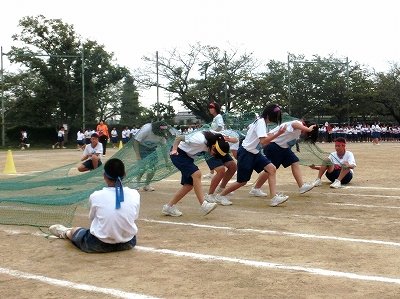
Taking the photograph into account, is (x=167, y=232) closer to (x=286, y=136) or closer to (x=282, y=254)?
(x=282, y=254)

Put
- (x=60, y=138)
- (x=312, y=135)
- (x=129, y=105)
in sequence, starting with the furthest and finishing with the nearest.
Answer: (x=129, y=105) < (x=60, y=138) < (x=312, y=135)

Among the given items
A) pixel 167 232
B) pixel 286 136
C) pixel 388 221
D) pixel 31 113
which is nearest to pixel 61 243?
pixel 167 232

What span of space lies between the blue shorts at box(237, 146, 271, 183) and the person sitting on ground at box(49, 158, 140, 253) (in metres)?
3.50

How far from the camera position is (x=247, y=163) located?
9516 millimetres

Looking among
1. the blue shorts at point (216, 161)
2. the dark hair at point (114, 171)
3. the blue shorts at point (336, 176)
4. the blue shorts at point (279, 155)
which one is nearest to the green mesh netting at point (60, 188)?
the blue shorts at point (216, 161)

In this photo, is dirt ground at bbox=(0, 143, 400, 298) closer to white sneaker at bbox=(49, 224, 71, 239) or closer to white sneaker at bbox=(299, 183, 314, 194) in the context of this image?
white sneaker at bbox=(49, 224, 71, 239)

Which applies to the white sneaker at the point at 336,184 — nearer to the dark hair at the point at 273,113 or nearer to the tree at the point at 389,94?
the dark hair at the point at 273,113

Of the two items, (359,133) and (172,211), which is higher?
(172,211)

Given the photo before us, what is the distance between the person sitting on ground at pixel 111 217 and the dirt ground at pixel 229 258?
0.13 m

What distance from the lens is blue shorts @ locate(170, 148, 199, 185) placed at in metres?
8.37

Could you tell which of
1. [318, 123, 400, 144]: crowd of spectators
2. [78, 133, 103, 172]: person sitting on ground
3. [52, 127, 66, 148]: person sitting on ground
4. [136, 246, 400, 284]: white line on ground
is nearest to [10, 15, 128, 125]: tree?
[52, 127, 66, 148]: person sitting on ground

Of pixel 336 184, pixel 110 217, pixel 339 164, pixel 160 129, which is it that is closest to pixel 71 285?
pixel 110 217

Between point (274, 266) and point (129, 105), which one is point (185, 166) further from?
point (129, 105)

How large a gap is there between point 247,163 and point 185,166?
1486 mm
